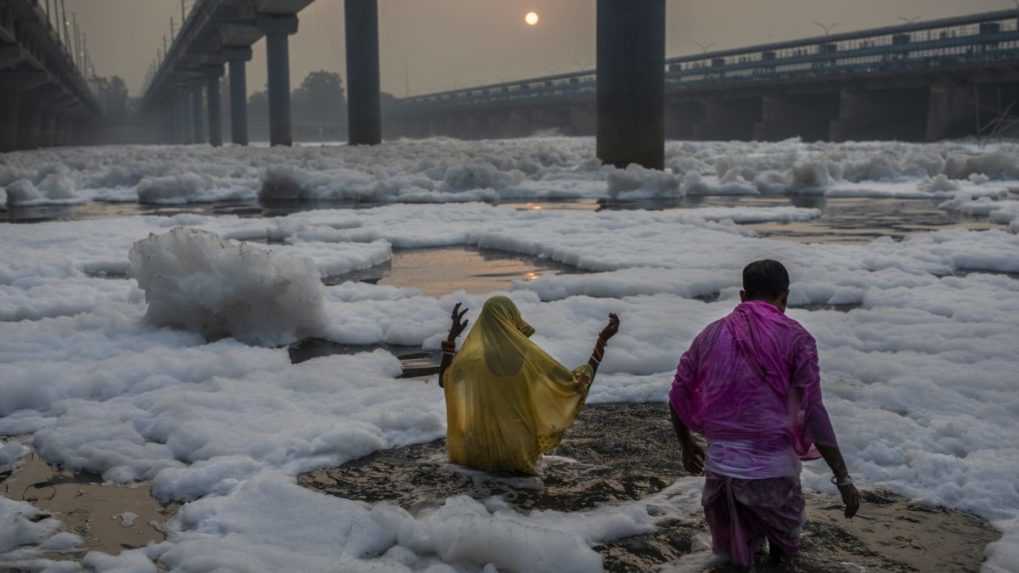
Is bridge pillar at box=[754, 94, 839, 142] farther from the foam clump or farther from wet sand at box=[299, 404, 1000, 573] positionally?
wet sand at box=[299, 404, 1000, 573]

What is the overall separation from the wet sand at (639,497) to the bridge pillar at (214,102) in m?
67.7

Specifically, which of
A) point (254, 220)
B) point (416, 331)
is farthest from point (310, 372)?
point (254, 220)

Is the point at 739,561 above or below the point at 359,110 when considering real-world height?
below

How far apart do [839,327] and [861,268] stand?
8.60ft

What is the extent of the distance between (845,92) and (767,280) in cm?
4144

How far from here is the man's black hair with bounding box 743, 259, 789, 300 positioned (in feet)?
10.0

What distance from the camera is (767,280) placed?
305 cm

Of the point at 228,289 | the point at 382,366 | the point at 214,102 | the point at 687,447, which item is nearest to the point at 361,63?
the point at 228,289

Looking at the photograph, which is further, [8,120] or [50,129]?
[50,129]

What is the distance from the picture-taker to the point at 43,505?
3639 millimetres

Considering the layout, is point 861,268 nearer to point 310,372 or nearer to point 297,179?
point 310,372

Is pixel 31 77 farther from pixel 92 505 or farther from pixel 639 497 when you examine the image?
pixel 639 497

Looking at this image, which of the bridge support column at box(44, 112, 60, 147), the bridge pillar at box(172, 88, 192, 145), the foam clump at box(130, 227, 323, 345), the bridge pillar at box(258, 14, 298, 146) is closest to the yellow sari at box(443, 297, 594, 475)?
the foam clump at box(130, 227, 323, 345)

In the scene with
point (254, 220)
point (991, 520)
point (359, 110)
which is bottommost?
point (991, 520)
